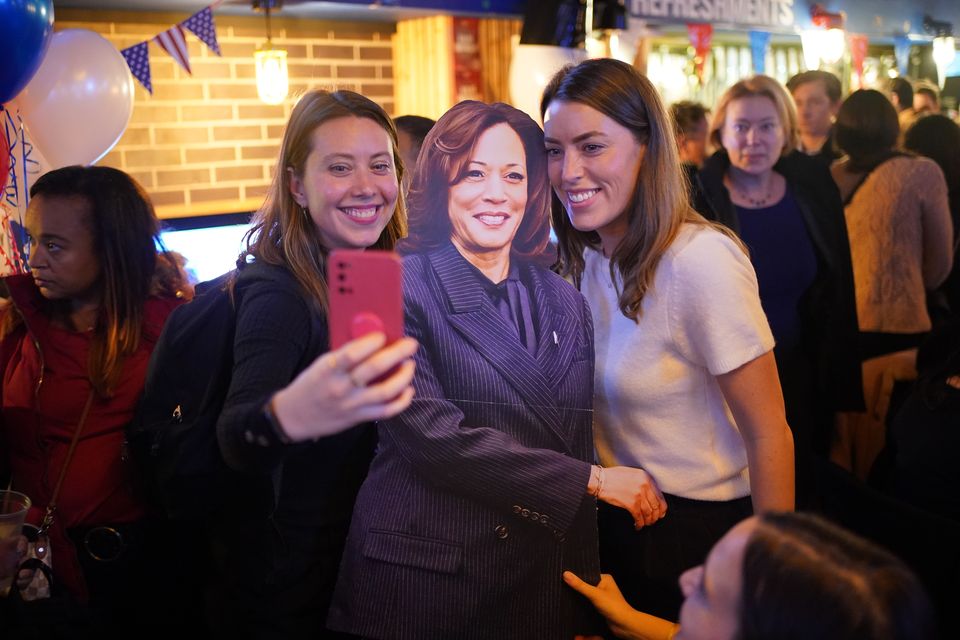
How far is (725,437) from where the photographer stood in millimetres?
1412

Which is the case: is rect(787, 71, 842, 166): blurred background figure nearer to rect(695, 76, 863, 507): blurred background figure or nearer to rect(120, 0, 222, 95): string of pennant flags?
rect(695, 76, 863, 507): blurred background figure

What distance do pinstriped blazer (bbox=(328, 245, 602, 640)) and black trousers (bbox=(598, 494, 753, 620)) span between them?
0.09 meters

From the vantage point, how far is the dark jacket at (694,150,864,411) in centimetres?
233

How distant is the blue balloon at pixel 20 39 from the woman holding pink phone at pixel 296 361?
0.84m

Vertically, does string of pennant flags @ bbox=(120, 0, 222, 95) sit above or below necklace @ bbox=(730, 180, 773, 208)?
above

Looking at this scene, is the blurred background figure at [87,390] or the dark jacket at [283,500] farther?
the blurred background figure at [87,390]

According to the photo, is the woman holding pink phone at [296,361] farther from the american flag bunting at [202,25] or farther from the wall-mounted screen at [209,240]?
the american flag bunting at [202,25]

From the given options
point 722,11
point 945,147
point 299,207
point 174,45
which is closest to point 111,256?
point 299,207

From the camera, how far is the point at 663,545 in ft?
4.64

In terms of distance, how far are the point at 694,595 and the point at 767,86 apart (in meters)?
2.04

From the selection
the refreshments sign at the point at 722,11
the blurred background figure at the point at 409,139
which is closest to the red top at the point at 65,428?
the blurred background figure at the point at 409,139

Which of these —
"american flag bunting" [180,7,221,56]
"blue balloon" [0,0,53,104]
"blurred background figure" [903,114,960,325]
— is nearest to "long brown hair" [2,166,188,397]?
"blue balloon" [0,0,53,104]

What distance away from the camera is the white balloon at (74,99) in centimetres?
238

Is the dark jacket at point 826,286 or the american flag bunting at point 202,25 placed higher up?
the american flag bunting at point 202,25
